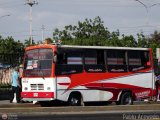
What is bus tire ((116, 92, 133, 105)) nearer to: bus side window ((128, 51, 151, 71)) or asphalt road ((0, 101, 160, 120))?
bus side window ((128, 51, 151, 71))

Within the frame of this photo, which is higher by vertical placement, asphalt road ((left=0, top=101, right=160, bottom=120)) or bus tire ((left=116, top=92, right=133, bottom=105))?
bus tire ((left=116, top=92, right=133, bottom=105))

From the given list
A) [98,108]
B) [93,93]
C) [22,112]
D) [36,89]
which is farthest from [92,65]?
[22,112]

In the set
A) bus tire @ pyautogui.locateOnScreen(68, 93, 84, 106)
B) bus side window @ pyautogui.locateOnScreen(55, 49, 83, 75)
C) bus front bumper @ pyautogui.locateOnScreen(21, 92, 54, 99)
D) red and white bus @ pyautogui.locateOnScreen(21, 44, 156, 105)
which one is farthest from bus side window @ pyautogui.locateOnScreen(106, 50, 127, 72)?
bus front bumper @ pyautogui.locateOnScreen(21, 92, 54, 99)

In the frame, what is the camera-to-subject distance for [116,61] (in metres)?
27.0

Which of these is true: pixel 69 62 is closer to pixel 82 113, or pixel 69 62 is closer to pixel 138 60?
pixel 138 60

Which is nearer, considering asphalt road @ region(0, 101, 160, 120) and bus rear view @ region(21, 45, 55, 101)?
asphalt road @ region(0, 101, 160, 120)

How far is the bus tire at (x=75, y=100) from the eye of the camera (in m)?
25.0

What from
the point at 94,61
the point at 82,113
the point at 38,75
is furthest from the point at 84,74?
the point at 82,113

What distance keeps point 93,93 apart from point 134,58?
329 centimetres

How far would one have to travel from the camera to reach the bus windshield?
24.5 meters

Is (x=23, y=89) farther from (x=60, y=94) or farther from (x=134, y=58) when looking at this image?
(x=134, y=58)

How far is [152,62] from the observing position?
28781 millimetres

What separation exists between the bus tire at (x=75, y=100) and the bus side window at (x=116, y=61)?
2.22m

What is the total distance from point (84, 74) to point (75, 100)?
1314mm
